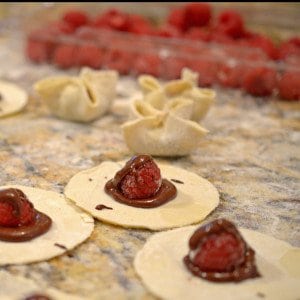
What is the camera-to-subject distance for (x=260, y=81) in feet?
8.22

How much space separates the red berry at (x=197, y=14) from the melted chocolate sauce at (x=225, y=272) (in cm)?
176

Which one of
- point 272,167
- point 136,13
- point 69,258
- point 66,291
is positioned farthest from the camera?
point 136,13

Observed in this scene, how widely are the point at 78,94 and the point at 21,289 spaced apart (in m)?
0.99

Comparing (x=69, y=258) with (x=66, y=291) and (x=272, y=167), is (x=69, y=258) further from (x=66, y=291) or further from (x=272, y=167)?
(x=272, y=167)

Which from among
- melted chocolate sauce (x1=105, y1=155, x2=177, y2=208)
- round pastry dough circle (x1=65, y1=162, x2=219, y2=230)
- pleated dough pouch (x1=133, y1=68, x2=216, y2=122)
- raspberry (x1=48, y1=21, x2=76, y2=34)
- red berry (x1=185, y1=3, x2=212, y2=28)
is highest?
red berry (x1=185, y1=3, x2=212, y2=28)

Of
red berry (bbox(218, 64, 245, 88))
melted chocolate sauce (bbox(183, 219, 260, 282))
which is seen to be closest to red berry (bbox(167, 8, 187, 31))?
red berry (bbox(218, 64, 245, 88))

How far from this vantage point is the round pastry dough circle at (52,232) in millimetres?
1386

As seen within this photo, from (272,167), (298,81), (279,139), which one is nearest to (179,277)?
(272,167)

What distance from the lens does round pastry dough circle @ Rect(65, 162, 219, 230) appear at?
1.56 m

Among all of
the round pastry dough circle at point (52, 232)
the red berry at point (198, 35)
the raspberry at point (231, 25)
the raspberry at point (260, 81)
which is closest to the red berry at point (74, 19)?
the red berry at point (198, 35)

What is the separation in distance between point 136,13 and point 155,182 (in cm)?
189

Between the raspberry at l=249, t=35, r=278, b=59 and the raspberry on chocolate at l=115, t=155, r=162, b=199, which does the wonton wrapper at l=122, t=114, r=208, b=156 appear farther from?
the raspberry at l=249, t=35, r=278, b=59

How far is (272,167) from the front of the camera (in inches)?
76.9

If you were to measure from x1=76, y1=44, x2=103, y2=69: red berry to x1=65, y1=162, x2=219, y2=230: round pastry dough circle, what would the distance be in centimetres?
100
